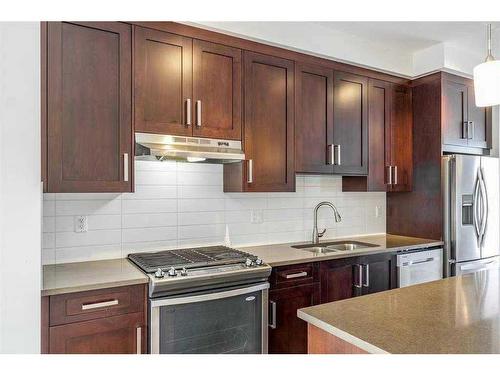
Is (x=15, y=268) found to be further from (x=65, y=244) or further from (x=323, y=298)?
(x=323, y=298)

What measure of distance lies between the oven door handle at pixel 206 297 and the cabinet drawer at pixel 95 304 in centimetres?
10

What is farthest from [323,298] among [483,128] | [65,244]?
[483,128]

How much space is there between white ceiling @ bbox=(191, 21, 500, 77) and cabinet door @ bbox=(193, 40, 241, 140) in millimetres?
158

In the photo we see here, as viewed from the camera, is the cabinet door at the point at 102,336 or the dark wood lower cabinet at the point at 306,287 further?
the dark wood lower cabinet at the point at 306,287

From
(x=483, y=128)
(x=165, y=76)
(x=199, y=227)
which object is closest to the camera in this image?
(x=165, y=76)

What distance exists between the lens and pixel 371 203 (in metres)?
3.63

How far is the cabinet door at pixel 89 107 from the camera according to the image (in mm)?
1924

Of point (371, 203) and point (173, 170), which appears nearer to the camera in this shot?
point (173, 170)

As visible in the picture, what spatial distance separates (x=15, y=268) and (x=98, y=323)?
0.49 meters

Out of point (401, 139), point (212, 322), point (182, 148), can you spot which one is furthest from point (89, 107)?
point (401, 139)

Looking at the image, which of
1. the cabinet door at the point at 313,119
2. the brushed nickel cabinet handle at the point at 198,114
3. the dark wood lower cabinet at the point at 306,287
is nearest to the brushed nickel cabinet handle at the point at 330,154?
the cabinet door at the point at 313,119

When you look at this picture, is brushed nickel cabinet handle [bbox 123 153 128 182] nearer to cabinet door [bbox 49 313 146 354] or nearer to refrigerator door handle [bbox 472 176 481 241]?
cabinet door [bbox 49 313 146 354]

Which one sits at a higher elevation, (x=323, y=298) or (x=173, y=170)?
(x=173, y=170)

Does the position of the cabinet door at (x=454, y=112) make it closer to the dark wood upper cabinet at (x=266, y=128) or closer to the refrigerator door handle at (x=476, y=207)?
the refrigerator door handle at (x=476, y=207)
